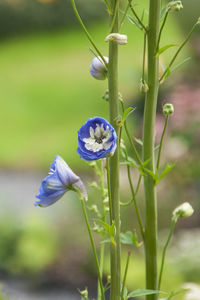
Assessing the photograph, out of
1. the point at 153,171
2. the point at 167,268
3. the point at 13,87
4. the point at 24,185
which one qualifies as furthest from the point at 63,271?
the point at 13,87

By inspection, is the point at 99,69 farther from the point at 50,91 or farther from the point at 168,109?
the point at 50,91

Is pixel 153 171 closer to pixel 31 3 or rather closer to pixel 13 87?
pixel 13 87

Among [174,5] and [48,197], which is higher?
[174,5]

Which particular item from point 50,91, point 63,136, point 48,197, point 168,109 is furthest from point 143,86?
point 50,91

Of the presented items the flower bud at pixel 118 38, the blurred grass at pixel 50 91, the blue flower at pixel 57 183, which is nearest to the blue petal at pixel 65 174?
the blue flower at pixel 57 183

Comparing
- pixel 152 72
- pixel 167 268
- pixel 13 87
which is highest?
pixel 152 72
